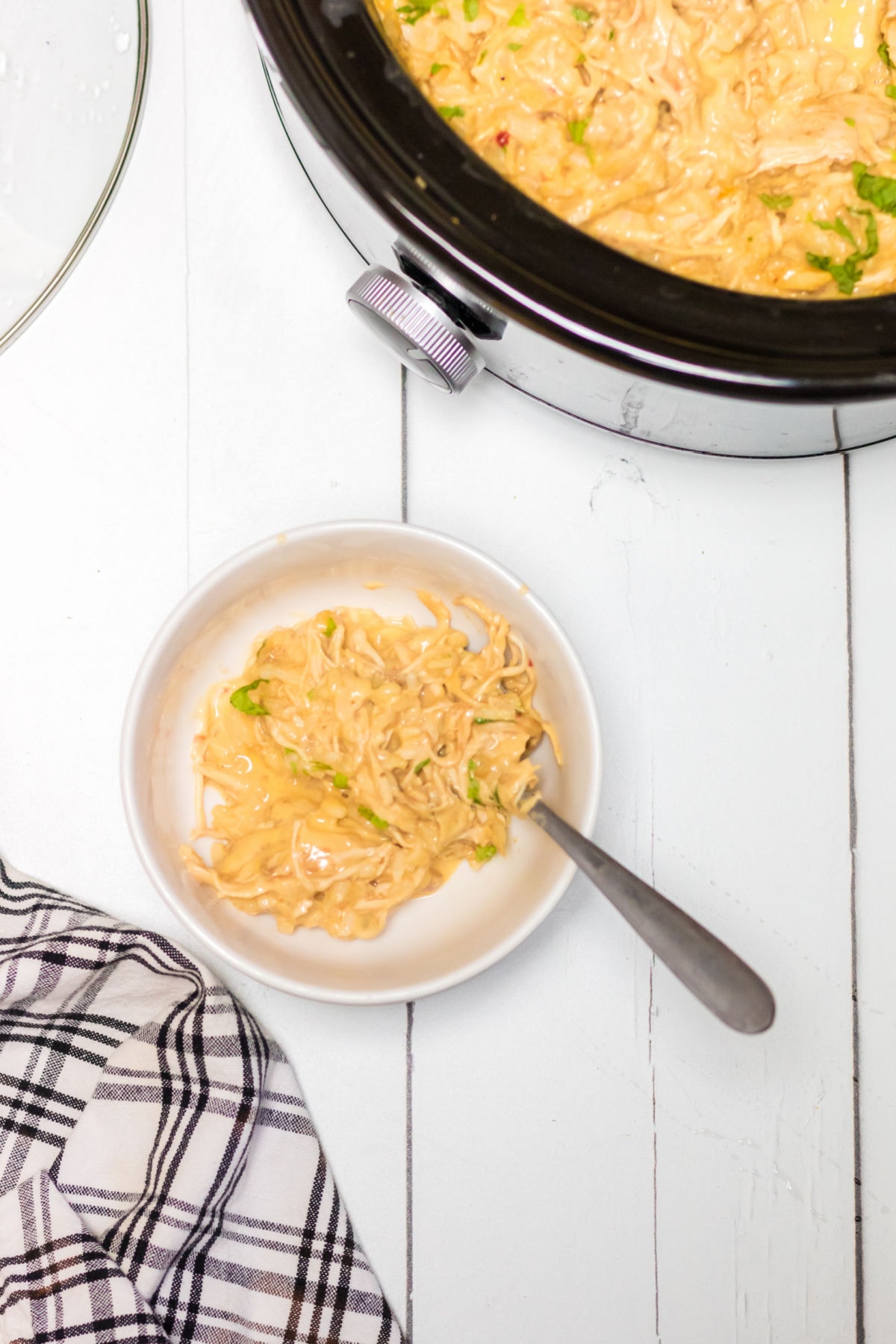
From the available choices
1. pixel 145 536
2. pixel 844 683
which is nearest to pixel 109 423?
pixel 145 536

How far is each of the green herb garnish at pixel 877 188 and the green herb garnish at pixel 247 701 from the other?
639 mm

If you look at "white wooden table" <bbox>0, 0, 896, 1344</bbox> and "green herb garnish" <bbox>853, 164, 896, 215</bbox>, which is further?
"white wooden table" <bbox>0, 0, 896, 1344</bbox>

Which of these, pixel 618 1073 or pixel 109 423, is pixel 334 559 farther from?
pixel 618 1073

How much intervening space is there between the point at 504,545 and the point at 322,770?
0.97ft

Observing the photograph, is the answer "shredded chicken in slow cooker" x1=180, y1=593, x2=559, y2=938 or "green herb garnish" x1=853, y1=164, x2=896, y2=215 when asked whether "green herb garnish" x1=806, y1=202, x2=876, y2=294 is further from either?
"shredded chicken in slow cooker" x1=180, y1=593, x2=559, y2=938

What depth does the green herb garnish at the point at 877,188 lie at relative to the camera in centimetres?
85

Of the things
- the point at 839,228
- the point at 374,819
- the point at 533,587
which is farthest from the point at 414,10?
the point at 374,819

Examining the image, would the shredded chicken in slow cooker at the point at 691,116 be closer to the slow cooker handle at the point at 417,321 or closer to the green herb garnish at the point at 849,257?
the green herb garnish at the point at 849,257

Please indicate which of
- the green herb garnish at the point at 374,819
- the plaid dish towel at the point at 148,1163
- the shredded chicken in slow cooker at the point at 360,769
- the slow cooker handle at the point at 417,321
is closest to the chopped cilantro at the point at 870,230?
the slow cooker handle at the point at 417,321

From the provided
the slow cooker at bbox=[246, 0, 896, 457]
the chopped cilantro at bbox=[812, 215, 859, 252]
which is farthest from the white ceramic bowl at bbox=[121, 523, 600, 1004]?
the chopped cilantro at bbox=[812, 215, 859, 252]

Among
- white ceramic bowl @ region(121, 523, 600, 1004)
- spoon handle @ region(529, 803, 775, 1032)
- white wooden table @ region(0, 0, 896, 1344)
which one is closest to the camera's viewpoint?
spoon handle @ region(529, 803, 775, 1032)

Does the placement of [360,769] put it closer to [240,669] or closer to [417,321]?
[240,669]

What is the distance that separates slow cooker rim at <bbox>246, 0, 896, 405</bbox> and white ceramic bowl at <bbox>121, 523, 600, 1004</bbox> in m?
0.28

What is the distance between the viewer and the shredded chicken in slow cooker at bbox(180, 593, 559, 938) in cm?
104
